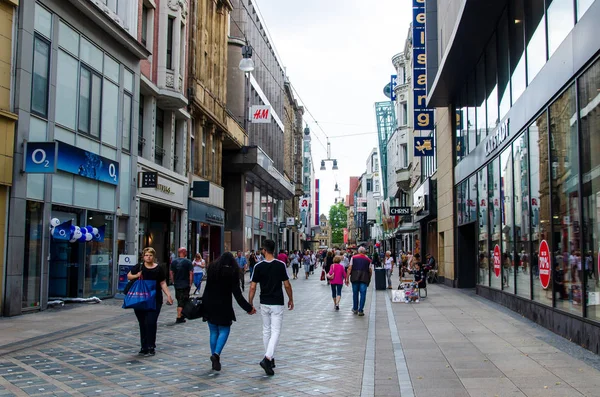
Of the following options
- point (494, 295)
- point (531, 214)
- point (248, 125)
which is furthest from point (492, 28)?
point (248, 125)

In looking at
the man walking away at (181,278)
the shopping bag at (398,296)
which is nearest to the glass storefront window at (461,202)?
the shopping bag at (398,296)

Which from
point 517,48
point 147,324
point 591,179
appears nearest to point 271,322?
point 147,324

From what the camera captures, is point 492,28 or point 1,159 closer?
point 1,159

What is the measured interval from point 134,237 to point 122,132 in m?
3.83

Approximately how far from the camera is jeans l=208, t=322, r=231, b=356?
326 inches

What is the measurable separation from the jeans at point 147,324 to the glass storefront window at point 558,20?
851 centimetres

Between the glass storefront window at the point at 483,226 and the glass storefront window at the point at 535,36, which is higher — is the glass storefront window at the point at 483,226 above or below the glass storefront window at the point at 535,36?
below

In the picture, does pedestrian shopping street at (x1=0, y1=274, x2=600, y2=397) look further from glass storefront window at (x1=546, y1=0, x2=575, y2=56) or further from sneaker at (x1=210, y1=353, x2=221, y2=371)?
glass storefront window at (x1=546, y1=0, x2=575, y2=56)

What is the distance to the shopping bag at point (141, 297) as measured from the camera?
9.23 metres

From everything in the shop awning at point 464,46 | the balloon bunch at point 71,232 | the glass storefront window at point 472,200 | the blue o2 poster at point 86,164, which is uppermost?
the shop awning at point 464,46

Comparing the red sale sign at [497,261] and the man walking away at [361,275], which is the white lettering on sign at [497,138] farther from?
the man walking away at [361,275]

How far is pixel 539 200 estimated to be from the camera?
13.3 m

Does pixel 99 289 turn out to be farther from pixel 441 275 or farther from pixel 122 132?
pixel 441 275

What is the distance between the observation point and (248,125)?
42.7m
